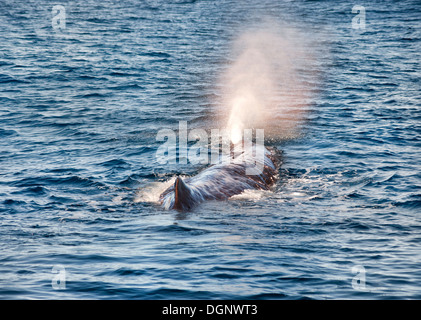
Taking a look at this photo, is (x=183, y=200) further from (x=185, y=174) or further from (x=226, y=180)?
(x=185, y=174)

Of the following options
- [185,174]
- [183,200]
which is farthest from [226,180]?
[185,174]

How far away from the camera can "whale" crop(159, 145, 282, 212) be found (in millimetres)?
11883

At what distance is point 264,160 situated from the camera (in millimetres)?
15812

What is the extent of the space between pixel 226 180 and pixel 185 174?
7.33 ft

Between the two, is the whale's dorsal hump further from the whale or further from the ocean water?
the ocean water

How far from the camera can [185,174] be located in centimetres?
1561

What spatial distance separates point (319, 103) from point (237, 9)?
90.2 ft

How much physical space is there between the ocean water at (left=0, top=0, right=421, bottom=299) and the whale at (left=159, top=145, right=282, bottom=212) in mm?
313

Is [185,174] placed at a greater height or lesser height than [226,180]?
lesser

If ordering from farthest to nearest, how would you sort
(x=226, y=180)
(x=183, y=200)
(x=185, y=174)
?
(x=185, y=174), (x=226, y=180), (x=183, y=200)

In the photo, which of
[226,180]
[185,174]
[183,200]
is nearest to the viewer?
[183,200]

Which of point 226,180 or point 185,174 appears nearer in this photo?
point 226,180

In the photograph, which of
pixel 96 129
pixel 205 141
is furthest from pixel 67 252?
pixel 96 129

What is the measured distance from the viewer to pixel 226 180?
13.7 m
